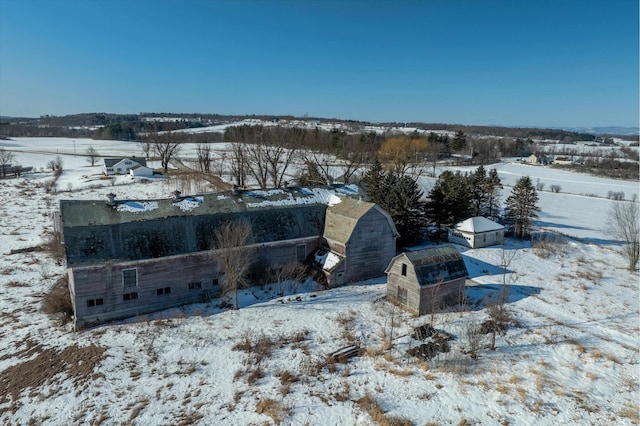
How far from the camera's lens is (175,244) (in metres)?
23.8

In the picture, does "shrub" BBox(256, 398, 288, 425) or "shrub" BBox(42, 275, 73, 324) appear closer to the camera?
"shrub" BBox(256, 398, 288, 425)

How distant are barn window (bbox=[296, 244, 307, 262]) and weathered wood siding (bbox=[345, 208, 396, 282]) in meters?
3.35

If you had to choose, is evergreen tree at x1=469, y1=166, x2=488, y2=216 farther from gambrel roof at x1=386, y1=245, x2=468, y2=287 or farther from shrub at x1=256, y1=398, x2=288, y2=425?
shrub at x1=256, y1=398, x2=288, y2=425

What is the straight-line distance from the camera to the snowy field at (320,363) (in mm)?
15148

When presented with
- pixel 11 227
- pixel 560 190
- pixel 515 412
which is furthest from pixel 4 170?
pixel 560 190

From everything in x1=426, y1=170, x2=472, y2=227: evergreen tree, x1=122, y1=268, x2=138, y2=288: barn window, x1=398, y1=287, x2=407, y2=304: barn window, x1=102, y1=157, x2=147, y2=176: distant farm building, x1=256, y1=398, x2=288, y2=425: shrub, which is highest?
x1=102, y1=157, x2=147, y2=176: distant farm building

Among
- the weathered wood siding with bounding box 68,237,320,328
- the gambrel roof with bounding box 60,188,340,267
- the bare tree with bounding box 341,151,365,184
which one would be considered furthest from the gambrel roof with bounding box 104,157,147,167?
the weathered wood siding with bounding box 68,237,320,328

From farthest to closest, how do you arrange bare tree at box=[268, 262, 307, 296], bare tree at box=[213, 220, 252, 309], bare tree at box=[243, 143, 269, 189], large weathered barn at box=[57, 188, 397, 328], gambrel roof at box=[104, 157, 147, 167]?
1. gambrel roof at box=[104, 157, 147, 167]
2. bare tree at box=[243, 143, 269, 189]
3. bare tree at box=[268, 262, 307, 296]
4. bare tree at box=[213, 220, 252, 309]
5. large weathered barn at box=[57, 188, 397, 328]

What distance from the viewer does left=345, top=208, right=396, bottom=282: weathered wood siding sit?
27250 mm

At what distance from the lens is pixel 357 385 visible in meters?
16.7

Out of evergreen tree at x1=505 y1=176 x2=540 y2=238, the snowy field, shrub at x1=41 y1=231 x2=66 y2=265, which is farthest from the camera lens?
Result: evergreen tree at x1=505 y1=176 x2=540 y2=238

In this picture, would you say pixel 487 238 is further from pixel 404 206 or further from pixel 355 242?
pixel 355 242

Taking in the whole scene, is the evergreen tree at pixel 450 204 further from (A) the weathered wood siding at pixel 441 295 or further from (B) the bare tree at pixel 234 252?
(B) the bare tree at pixel 234 252

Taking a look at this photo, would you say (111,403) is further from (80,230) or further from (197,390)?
(80,230)
